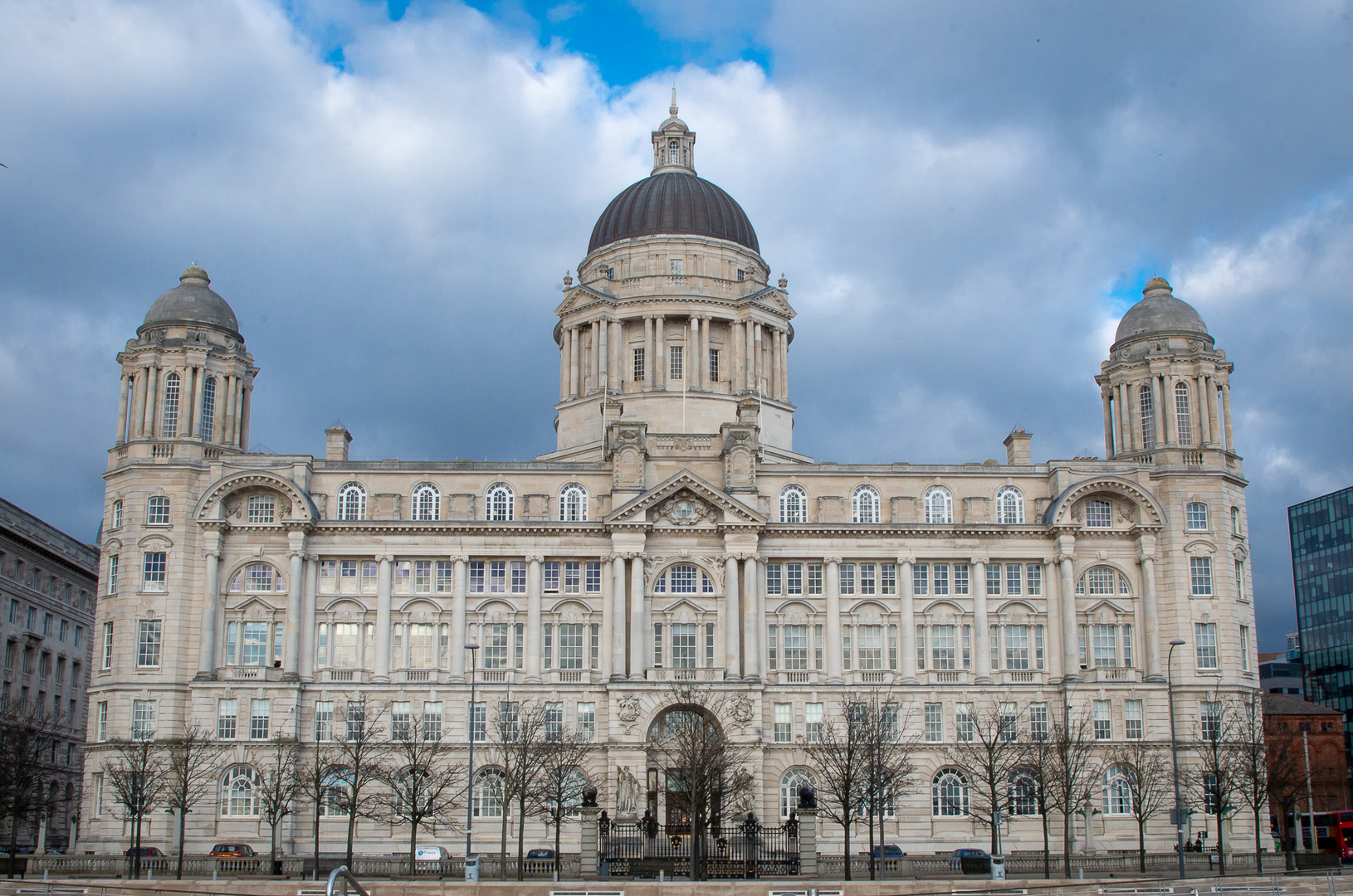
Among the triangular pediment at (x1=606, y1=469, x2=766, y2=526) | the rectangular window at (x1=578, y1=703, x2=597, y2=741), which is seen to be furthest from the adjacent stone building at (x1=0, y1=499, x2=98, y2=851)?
the triangular pediment at (x1=606, y1=469, x2=766, y2=526)

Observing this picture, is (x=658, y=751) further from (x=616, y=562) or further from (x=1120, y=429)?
(x=1120, y=429)

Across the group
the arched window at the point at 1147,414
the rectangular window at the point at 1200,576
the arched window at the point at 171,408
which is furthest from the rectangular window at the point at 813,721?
the arched window at the point at 171,408

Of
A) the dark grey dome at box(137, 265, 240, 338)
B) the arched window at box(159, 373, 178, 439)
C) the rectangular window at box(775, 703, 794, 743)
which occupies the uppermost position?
the dark grey dome at box(137, 265, 240, 338)

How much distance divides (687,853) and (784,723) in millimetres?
16244

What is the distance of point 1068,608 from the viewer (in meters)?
86.6

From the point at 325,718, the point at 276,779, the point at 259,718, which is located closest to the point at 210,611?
the point at 259,718

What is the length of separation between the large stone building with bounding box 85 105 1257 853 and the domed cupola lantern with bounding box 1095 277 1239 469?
0.25 m

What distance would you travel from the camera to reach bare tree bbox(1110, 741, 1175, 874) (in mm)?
78250

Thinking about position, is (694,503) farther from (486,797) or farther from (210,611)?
(210,611)

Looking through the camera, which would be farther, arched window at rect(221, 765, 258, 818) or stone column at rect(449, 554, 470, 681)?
stone column at rect(449, 554, 470, 681)

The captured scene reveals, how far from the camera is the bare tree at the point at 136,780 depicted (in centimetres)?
7112

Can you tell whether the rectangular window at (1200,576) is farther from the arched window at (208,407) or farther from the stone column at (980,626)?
the arched window at (208,407)

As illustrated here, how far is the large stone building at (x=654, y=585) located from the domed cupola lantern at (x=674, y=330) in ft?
41.5

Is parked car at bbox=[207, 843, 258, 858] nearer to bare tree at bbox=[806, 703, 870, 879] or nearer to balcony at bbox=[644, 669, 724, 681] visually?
balcony at bbox=[644, 669, 724, 681]
